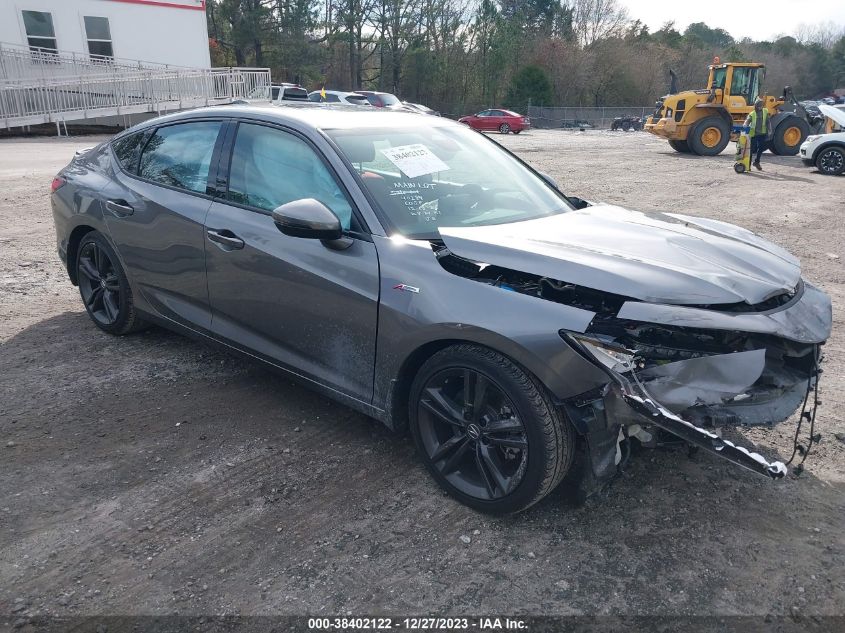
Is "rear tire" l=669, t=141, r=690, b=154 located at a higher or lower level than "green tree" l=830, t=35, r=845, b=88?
lower

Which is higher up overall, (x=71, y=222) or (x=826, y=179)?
(x=71, y=222)

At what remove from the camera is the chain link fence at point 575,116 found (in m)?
50.0

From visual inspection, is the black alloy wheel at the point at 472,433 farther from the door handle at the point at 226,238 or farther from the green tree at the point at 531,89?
the green tree at the point at 531,89

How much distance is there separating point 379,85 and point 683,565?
184 feet

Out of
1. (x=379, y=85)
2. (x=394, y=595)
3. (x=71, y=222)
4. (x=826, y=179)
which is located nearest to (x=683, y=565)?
(x=394, y=595)

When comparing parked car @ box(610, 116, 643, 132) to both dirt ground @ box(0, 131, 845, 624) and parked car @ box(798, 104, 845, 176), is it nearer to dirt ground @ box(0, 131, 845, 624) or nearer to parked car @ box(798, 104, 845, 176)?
parked car @ box(798, 104, 845, 176)

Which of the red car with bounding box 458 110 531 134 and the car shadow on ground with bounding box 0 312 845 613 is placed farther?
the red car with bounding box 458 110 531 134

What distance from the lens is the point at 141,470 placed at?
132 inches

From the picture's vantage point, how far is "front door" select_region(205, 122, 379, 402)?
3.22m

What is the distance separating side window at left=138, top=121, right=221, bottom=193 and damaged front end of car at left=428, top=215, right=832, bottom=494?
84.6 inches

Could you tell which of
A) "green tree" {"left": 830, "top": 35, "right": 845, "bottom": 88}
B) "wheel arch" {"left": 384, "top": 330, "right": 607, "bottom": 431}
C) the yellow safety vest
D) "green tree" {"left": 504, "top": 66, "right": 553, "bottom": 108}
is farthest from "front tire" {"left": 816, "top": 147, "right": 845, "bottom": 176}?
"green tree" {"left": 830, "top": 35, "right": 845, "bottom": 88}

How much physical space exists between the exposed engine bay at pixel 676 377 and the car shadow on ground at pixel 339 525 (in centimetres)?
44

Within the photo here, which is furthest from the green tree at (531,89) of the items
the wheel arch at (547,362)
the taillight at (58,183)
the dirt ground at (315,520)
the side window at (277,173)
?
the wheel arch at (547,362)

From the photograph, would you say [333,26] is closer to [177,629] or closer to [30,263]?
[30,263]
